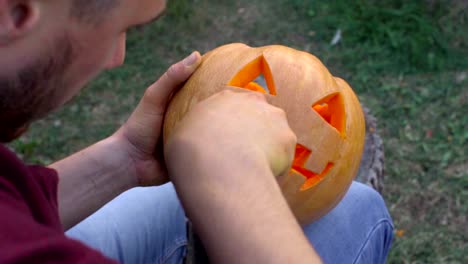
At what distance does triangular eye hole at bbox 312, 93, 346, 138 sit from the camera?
1.57 m

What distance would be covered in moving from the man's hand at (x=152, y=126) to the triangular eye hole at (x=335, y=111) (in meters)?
0.33

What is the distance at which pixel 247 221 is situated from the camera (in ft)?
3.28

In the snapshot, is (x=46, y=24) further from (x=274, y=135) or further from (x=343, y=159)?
(x=343, y=159)

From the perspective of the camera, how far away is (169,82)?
155 cm

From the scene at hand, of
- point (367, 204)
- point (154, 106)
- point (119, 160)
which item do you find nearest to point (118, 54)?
point (154, 106)

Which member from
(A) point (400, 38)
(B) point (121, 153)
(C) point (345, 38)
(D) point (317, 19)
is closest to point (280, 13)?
(D) point (317, 19)

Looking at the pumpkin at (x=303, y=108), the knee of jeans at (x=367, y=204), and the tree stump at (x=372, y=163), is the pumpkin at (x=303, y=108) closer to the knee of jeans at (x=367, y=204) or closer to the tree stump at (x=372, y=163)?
the knee of jeans at (x=367, y=204)

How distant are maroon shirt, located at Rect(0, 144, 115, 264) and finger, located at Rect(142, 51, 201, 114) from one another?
2.05ft

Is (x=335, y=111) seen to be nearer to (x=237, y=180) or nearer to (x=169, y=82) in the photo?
(x=169, y=82)

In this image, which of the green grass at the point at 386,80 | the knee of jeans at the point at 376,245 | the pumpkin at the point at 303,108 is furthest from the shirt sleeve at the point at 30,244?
the green grass at the point at 386,80

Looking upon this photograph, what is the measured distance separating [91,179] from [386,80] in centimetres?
232

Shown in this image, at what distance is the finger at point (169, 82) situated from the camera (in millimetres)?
1535

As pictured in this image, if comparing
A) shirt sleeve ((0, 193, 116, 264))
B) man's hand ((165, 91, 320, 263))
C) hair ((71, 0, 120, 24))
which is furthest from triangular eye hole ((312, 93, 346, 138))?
shirt sleeve ((0, 193, 116, 264))

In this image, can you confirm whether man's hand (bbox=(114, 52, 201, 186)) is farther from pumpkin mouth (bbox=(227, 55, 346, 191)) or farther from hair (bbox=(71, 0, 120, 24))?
hair (bbox=(71, 0, 120, 24))
